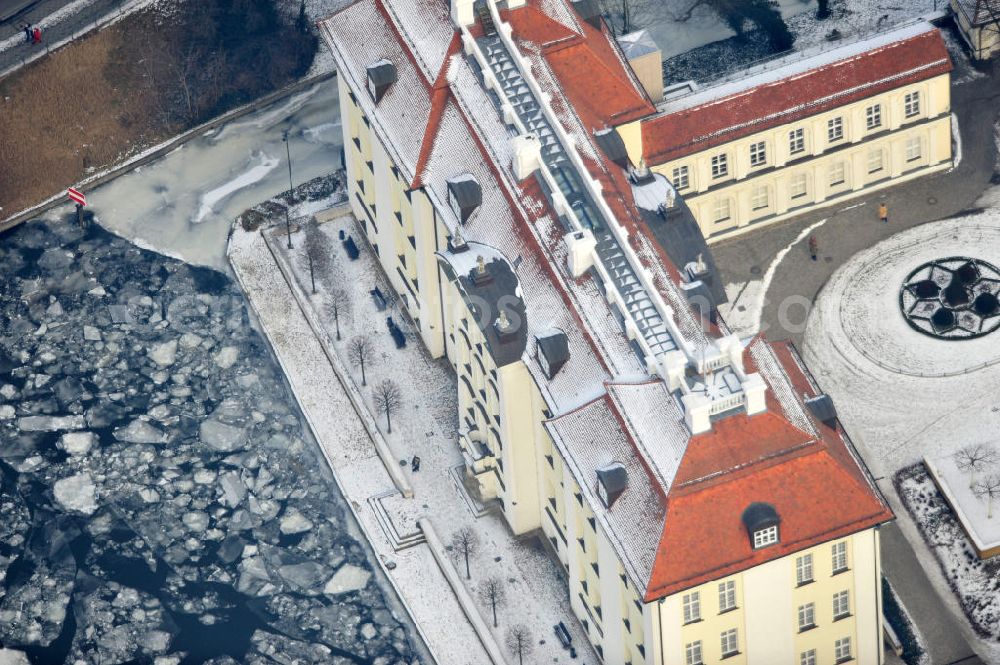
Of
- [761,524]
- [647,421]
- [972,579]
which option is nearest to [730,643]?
[761,524]

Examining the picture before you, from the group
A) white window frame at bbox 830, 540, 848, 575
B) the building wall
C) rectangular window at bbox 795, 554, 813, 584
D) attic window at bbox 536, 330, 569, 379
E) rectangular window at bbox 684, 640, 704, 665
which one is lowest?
rectangular window at bbox 684, 640, 704, 665

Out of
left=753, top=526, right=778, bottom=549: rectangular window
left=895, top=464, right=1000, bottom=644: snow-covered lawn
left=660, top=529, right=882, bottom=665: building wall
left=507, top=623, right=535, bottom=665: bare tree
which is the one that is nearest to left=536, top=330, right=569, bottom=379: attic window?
left=660, top=529, right=882, bottom=665: building wall

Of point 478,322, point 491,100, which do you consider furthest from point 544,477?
point 491,100

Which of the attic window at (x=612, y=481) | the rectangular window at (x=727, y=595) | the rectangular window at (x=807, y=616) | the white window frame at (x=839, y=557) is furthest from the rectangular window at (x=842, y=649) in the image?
the attic window at (x=612, y=481)

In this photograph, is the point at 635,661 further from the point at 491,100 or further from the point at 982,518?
the point at 491,100

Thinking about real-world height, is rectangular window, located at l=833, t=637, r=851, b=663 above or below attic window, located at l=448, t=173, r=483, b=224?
below

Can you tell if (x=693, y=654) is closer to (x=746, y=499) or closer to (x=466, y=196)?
(x=746, y=499)

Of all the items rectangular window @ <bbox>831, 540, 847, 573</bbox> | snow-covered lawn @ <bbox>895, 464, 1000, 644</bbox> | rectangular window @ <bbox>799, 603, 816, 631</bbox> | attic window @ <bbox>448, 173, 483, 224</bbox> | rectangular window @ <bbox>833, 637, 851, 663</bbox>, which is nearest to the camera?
rectangular window @ <bbox>831, 540, 847, 573</bbox>

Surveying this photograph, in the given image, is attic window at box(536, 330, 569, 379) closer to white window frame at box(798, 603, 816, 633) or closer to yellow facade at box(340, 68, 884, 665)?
yellow facade at box(340, 68, 884, 665)
